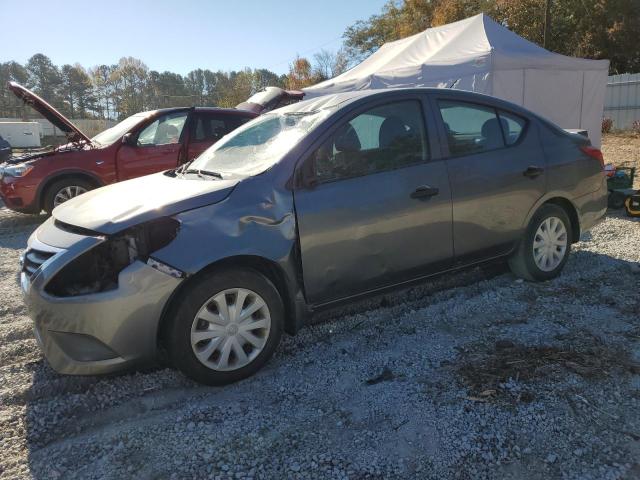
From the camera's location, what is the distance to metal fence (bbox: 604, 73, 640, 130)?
20953 millimetres

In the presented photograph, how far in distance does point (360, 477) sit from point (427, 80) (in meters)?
10.5

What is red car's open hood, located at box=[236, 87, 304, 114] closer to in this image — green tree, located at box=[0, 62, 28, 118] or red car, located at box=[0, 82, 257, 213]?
red car, located at box=[0, 82, 257, 213]

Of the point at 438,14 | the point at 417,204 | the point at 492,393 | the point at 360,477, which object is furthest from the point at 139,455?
the point at 438,14

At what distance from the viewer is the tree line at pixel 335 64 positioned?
1002 inches

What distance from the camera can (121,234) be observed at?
2729 mm

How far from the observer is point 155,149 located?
25.2ft

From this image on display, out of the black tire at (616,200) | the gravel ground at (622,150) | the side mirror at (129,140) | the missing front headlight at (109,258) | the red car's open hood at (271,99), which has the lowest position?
the gravel ground at (622,150)

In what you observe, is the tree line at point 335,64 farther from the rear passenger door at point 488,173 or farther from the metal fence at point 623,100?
the rear passenger door at point 488,173

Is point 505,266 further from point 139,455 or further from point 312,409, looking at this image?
point 139,455

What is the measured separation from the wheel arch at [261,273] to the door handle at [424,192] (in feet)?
3.60

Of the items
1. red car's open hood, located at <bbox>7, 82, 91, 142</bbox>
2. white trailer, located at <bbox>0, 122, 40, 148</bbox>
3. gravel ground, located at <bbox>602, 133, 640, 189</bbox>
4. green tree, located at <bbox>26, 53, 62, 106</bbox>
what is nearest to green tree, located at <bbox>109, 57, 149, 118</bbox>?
green tree, located at <bbox>26, 53, 62, 106</bbox>

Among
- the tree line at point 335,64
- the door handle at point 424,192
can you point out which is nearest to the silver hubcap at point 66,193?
the door handle at point 424,192

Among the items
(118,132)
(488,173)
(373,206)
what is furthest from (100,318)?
(118,132)

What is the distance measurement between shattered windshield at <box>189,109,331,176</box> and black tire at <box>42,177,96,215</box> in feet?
14.6
